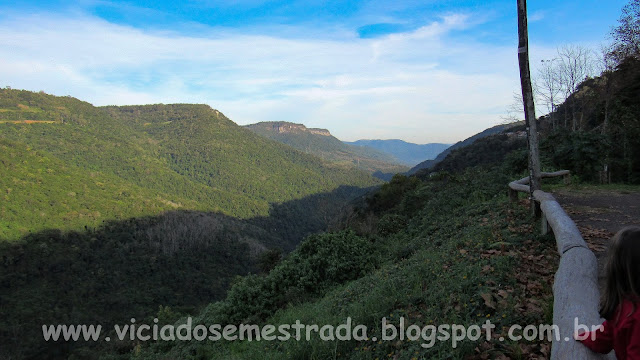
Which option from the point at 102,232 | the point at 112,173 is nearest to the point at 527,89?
the point at 102,232

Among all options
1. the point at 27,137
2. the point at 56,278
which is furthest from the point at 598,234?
the point at 27,137

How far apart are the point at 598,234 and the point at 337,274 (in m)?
5.86

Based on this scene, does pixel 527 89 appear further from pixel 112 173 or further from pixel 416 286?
pixel 112 173

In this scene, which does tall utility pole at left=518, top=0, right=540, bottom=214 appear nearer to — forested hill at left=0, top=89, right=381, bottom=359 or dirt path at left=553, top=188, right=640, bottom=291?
dirt path at left=553, top=188, right=640, bottom=291

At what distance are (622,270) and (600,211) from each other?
575 cm

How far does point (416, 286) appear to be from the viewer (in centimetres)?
483

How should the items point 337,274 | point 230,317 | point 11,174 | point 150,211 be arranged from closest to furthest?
point 230,317, point 337,274, point 11,174, point 150,211

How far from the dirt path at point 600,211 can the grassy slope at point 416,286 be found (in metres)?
0.66

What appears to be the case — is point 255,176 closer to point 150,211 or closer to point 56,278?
point 150,211

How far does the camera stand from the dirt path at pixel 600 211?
4.75 m

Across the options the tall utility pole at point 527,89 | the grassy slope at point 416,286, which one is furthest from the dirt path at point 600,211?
the tall utility pole at point 527,89

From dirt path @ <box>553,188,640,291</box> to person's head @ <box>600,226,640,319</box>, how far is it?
2.60 meters

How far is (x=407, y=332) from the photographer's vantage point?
3729mm

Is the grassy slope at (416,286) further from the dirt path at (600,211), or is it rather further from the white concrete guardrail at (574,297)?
the dirt path at (600,211)
